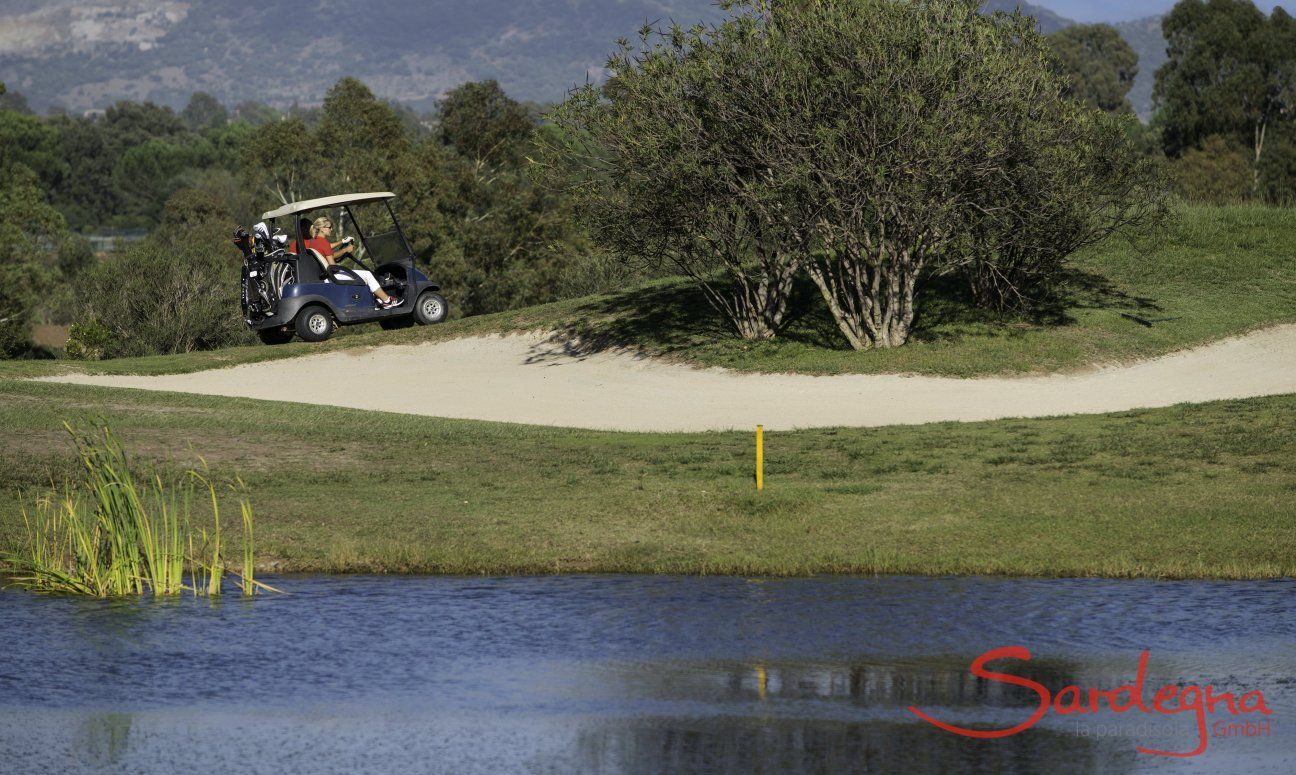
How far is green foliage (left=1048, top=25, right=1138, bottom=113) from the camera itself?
155m

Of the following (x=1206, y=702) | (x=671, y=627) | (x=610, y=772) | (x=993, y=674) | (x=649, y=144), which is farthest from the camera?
(x=649, y=144)

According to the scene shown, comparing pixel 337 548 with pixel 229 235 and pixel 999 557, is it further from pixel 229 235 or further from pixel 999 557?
pixel 229 235

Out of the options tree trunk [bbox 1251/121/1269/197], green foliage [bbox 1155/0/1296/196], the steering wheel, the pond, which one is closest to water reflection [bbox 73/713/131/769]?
the pond

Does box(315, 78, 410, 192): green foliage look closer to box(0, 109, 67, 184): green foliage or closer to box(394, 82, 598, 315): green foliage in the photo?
box(394, 82, 598, 315): green foliage

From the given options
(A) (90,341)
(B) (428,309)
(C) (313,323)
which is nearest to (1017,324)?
(B) (428,309)

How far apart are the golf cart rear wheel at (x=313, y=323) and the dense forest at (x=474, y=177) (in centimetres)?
1004

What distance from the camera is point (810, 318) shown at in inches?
1448

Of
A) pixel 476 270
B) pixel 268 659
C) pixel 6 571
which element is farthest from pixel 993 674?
pixel 476 270

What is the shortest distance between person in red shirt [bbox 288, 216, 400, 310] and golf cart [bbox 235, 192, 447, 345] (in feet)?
0.08

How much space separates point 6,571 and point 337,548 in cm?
326

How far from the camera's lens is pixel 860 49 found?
3123cm

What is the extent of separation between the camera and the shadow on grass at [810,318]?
35.0 meters

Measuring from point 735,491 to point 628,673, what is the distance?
6548mm

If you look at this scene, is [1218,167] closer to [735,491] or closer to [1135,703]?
[735,491]
